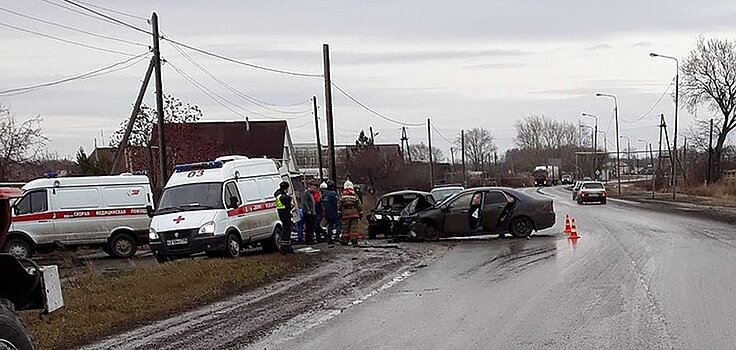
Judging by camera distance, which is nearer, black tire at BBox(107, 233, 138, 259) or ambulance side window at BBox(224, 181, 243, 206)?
ambulance side window at BBox(224, 181, 243, 206)

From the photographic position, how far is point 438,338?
31.2 ft

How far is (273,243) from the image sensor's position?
22.8 m

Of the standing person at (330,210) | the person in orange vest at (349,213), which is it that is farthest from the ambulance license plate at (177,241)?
the standing person at (330,210)

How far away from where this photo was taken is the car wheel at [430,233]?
2466 cm

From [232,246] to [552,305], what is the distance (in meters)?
10.3

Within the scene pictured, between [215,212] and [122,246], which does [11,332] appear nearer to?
[215,212]

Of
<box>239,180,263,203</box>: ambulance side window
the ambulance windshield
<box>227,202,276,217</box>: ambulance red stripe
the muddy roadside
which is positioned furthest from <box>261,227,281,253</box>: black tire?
the muddy roadside

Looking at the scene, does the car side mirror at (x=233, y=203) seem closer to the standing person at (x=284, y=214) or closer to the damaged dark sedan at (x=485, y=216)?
the standing person at (x=284, y=214)

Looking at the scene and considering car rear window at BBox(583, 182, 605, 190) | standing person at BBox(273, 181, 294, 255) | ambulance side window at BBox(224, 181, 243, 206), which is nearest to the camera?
ambulance side window at BBox(224, 181, 243, 206)

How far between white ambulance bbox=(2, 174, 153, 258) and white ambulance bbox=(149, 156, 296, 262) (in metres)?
4.28

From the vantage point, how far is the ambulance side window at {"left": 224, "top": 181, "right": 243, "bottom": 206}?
20.7 metres

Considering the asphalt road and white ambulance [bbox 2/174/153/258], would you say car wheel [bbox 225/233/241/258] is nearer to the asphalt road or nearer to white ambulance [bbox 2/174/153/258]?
the asphalt road

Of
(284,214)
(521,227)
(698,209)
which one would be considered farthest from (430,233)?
(698,209)

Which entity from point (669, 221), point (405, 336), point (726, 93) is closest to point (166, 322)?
point (405, 336)
